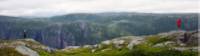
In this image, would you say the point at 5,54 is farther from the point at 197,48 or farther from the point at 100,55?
the point at 197,48

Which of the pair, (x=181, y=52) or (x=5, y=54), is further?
(x=181, y=52)

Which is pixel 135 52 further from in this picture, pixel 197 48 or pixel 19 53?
pixel 19 53

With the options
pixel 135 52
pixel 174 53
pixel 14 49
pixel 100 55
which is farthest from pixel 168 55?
pixel 14 49

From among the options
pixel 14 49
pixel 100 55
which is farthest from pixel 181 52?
pixel 14 49

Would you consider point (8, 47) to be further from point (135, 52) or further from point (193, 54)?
point (193, 54)

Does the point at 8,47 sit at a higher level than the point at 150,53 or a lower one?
higher

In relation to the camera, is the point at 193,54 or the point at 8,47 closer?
the point at 8,47

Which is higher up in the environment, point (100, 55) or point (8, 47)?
point (8, 47)

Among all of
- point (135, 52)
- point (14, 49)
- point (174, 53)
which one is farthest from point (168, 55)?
point (14, 49)
